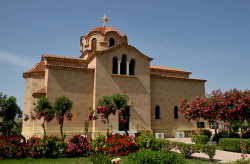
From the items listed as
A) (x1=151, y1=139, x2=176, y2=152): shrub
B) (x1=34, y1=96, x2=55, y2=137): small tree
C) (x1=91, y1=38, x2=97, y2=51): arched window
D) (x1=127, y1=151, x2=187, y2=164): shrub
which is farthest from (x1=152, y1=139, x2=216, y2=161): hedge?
(x1=91, y1=38, x2=97, y2=51): arched window

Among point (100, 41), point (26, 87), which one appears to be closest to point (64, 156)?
point (26, 87)

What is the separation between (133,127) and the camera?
20.8m

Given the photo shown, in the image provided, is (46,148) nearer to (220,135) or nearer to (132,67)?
(132,67)

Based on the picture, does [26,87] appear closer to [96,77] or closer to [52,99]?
[52,99]

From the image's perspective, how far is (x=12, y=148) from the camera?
11258 millimetres

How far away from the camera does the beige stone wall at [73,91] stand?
18.8m

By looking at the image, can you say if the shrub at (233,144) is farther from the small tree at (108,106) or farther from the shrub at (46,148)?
the shrub at (46,148)

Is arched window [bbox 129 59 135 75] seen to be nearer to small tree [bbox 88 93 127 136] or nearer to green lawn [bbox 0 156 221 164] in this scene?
small tree [bbox 88 93 127 136]

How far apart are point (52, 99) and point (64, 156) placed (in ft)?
26.1

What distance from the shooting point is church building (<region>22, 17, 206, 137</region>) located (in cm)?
1936

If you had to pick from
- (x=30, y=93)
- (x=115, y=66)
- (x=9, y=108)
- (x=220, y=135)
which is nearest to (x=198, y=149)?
(x=220, y=135)

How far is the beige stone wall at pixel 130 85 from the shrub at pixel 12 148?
831 cm

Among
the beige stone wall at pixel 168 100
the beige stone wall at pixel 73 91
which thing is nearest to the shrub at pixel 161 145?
the beige stone wall at pixel 73 91

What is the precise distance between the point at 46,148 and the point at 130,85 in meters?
11.6
